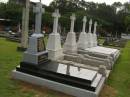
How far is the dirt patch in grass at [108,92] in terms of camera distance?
24.8 ft

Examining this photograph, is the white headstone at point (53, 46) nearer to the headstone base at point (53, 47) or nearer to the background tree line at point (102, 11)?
the headstone base at point (53, 47)

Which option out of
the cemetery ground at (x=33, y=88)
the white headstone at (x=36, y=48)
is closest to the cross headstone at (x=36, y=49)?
the white headstone at (x=36, y=48)

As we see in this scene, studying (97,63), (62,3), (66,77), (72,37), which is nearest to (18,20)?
(62,3)

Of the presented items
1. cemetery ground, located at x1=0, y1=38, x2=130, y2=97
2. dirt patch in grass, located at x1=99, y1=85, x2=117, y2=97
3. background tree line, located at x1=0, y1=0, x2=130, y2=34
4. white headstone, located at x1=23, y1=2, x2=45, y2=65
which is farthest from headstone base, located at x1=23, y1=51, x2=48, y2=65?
background tree line, located at x1=0, y1=0, x2=130, y2=34

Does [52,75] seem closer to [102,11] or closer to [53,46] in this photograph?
[53,46]

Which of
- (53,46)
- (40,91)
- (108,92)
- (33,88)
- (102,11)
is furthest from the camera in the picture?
(102,11)

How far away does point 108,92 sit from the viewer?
7.91 meters

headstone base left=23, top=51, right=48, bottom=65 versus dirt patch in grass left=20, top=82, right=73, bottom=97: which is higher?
headstone base left=23, top=51, right=48, bottom=65

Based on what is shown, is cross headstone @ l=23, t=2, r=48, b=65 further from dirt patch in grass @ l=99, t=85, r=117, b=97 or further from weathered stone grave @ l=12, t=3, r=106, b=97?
dirt patch in grass @ l=99, t=85, r=117, b=97

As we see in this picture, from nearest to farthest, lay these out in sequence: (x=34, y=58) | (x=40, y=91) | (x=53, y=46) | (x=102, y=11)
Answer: (x=40, y=91)
(x=34, y=58)
(x=53, y=46)
(x=102, y=11)

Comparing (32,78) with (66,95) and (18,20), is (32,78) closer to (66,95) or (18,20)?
(66,95)

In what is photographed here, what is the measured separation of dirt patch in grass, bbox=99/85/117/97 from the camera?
755 centimetres

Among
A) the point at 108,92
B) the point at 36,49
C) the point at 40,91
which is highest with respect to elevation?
the point at 36,49

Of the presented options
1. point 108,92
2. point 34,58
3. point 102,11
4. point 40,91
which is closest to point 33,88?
point 40,91
